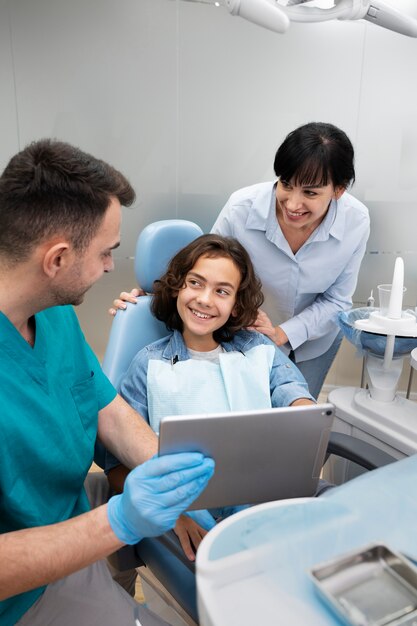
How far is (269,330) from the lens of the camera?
1650 millimetres

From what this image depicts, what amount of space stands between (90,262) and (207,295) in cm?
54

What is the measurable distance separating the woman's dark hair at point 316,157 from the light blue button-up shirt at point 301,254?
19cm

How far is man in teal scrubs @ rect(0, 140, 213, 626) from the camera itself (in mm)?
831

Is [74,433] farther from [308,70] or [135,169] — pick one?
[308,70]

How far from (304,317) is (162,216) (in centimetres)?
126

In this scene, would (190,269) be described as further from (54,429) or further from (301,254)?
(54,429)

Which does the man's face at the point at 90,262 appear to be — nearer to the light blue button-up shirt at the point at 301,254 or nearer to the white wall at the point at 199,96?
the light blue button-up shirt at the point at 301,254

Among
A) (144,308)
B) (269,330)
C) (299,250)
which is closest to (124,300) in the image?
(144,308)

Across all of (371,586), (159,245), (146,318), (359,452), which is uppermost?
(159,245)

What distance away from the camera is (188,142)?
260 cm

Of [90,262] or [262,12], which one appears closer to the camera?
[90,262]

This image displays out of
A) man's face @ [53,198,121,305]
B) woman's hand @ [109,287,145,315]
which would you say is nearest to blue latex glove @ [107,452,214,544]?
man's face @ [53,198,121,305]

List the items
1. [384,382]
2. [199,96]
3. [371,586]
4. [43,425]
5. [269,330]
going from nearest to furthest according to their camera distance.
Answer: [371,586] → [43,425] → [384,382] → [269,330] → [199,96]

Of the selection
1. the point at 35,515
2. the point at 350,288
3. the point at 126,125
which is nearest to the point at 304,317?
the point at 350,288
